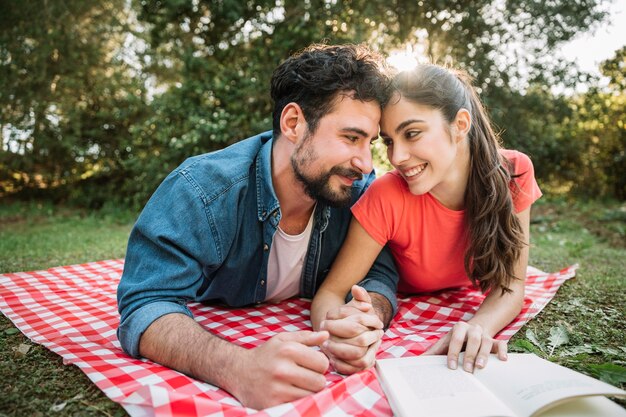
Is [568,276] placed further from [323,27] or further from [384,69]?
[323,27]

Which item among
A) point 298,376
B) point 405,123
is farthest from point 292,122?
point 298,376

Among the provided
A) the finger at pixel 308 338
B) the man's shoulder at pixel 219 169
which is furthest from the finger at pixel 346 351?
the man's shoulder at pixel 219 169

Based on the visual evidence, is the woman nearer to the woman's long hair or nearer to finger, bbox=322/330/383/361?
the woman's long hair

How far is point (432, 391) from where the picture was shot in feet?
4.67

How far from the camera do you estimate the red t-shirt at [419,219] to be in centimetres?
251

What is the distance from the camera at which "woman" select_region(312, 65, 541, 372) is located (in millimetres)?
2275

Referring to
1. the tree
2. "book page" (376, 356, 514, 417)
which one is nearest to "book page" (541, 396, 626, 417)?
"book page" (376, 356, 514, 417)

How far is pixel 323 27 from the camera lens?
7.42 m

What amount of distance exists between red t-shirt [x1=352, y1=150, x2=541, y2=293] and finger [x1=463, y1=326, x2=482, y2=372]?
85cm

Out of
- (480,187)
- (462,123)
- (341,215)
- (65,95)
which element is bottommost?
(341,215)

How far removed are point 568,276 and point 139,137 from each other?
7890 millimetres

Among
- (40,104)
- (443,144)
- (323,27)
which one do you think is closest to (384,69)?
(443,144)

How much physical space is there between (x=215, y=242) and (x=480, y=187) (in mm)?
1503

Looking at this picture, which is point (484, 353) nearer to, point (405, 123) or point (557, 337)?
point (557, 337)
